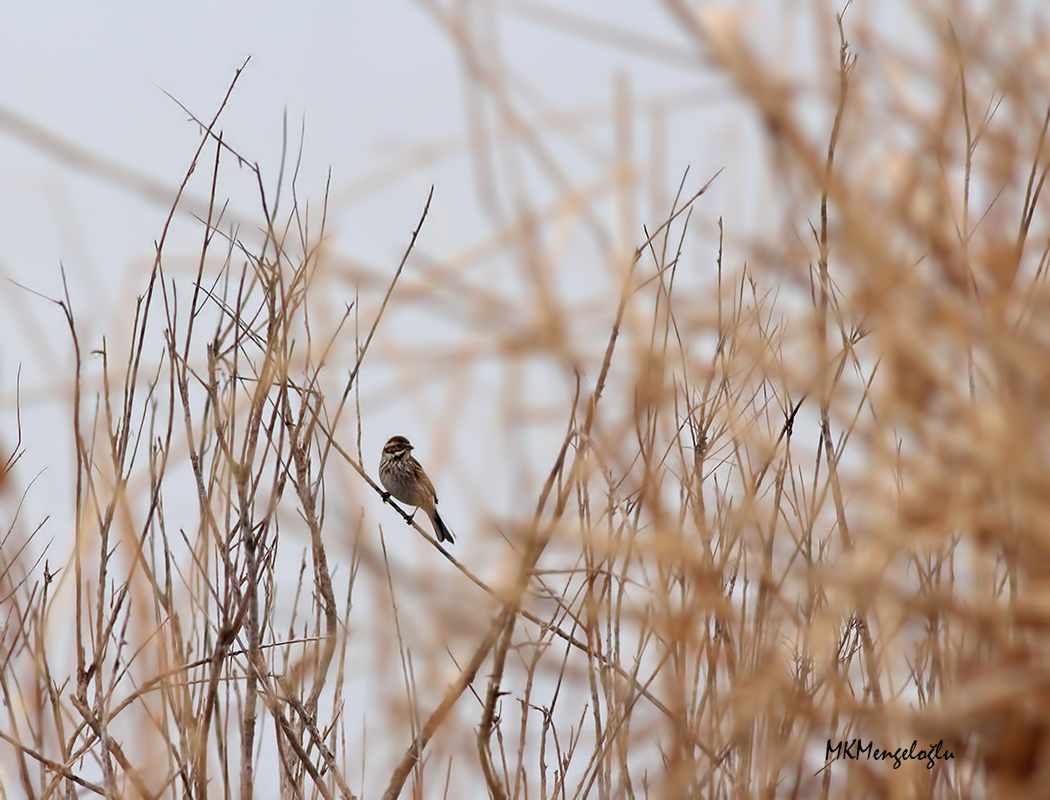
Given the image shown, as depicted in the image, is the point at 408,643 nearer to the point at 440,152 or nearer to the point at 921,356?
the point at 440,152

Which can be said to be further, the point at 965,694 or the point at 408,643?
the point at 408,643

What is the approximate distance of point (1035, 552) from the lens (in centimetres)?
69

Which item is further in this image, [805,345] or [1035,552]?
[805,345]

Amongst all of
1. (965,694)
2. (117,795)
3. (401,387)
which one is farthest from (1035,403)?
(117,795)

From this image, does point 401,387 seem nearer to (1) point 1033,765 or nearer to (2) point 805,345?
(2) point 805,345

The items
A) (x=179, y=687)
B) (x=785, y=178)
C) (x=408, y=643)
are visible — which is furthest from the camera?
(x=179, y=687)

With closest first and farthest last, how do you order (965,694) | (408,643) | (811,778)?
(965,694), (811,778), (408,643)

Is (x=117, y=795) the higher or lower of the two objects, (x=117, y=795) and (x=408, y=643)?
the lower

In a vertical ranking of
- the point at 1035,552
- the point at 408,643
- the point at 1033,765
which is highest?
the point at 408,643

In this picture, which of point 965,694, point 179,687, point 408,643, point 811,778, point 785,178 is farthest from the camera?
point 179,687

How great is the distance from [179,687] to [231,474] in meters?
0.33

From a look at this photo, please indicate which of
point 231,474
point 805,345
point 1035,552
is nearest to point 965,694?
point 1035,552

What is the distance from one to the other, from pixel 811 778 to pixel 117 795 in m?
1.05

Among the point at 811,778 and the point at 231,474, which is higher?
the point at 231,474
